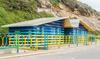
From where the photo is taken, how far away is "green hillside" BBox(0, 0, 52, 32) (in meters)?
50.7

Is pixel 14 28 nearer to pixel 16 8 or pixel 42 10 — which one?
pixel 16 8

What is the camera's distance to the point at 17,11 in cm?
5591

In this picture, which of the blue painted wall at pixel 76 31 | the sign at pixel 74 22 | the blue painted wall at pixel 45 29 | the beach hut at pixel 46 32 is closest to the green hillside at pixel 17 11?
the blue painted wall at pixel 45 29

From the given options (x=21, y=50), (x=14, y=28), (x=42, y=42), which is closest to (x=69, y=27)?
(x=14, y=28)

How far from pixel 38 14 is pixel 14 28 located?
20.0 metres

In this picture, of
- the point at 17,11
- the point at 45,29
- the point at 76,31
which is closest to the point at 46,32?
the point at 45,29

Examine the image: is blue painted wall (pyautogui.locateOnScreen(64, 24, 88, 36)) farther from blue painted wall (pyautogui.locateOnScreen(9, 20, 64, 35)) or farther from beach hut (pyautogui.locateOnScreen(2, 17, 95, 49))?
blue painted wall (pyautogui.locateOnScreen(9, 20, 64, 35))

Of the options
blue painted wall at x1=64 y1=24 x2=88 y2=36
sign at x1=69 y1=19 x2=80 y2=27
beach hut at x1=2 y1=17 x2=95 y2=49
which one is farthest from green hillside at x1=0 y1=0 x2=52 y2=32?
sign at x1=69 y1=19 x2=80 y2=27

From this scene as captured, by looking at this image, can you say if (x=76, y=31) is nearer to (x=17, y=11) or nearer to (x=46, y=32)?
(x=46, y=32)

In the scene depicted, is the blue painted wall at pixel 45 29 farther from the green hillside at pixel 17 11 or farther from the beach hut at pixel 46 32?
the green hillside at pixel 17 11

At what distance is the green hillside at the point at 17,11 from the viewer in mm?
50719

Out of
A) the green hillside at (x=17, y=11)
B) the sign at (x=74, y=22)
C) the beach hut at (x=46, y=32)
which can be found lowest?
the beach hut at (x=46, y=32)

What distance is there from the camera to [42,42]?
120ft

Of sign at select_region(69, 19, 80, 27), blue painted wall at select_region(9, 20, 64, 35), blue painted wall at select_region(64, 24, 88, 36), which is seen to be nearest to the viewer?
blue painted wall at select_region(9, 20, 64, 35)
